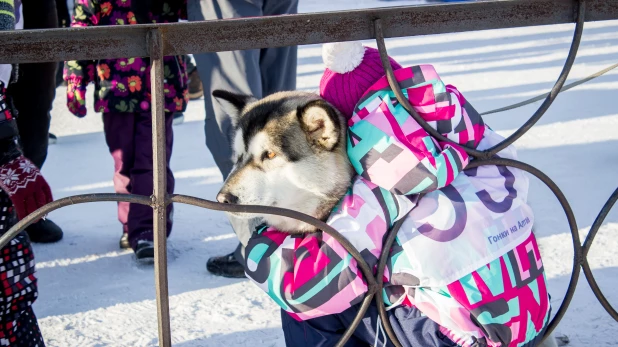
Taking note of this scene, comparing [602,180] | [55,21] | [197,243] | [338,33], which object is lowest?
[197,243]

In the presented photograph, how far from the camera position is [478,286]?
1586 mm

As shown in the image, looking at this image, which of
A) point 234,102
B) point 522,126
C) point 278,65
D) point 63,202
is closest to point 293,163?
point 234,102

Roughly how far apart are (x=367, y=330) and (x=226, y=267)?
1.35 meters

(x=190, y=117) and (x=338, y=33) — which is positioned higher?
(x=338, y=33)

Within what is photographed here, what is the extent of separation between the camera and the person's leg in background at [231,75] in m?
2.74

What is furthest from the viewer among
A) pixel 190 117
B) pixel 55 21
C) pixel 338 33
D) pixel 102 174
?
pixel 190 117

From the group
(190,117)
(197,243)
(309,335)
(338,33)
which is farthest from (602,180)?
(190,117)

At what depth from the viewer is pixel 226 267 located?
297 cm

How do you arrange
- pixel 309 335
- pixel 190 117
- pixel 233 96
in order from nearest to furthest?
pixel 309 335, pixel 233 96, pixel 190 117

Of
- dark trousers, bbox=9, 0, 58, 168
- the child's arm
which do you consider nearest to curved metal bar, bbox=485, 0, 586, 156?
the child's arm

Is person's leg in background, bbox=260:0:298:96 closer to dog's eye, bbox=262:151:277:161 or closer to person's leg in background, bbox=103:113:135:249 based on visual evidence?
person's leg in background, bbox=103:113:135:249

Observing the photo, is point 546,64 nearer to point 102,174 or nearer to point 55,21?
point 102,174

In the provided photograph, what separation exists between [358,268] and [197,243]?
6.19 ft

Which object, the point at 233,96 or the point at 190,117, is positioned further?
the point at 190,117
